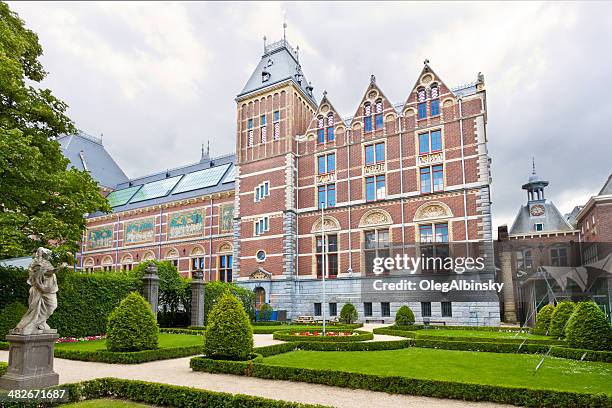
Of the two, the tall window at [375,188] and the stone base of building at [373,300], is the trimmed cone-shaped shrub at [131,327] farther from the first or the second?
the tall window at [375,188]

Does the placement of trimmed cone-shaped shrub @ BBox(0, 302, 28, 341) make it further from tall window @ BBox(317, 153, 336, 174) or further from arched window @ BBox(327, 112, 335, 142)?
arched window @ BBox(327, 112, 335, 142)

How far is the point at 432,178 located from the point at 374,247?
6.35 metres

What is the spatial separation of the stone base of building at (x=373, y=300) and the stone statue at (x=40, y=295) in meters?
19.4

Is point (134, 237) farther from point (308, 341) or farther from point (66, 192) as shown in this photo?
point (308, 341)

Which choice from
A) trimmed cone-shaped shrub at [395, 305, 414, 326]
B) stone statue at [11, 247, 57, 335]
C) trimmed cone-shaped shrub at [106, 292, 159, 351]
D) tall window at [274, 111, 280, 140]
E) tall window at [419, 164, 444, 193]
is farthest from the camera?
tall window at [274, 111, 280, 140]

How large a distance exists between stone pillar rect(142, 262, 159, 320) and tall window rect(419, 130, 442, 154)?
63.9 ft

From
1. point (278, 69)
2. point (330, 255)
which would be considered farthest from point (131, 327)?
point (278, 69)

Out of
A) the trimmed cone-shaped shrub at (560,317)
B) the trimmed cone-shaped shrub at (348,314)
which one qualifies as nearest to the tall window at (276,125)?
the trimmed cone-shaped shrub at (348,314)

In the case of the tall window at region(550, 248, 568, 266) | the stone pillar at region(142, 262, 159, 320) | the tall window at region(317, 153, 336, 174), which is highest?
the tall window at region(317, 153, 336, 174)

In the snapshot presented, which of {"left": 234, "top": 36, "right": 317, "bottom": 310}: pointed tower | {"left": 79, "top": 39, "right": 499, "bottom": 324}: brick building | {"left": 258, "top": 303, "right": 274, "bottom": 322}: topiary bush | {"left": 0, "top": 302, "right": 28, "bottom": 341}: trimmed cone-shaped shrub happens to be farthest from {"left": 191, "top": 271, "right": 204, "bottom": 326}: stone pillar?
{"left": 0, "top": 302, "right": 28, "bottom": 341}: trimmed cone-shaped shrub

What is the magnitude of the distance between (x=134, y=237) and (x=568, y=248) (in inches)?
1716

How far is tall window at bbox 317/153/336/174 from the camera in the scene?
111 feet

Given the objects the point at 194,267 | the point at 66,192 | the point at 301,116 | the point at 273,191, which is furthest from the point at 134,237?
the point at 66,192

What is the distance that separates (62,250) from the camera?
15.0 m
